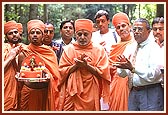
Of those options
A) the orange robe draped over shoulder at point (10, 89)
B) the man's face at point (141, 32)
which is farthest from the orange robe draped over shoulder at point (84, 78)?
the orange robe draped over shoulder at point (10, 89)

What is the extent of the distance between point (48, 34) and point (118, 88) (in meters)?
1.15

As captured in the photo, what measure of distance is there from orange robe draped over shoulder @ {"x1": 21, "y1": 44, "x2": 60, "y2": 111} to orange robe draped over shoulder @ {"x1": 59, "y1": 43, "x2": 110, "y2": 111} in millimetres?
120

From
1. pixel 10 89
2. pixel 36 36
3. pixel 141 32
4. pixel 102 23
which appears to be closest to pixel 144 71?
pixel 141 32

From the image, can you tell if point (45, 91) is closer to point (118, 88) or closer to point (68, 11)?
point (118, 88)

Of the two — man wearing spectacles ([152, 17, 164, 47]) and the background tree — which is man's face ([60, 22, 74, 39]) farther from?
man wearing spectacles ([152, 17, 164, 47])

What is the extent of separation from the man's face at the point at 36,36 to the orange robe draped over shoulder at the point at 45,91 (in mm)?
68

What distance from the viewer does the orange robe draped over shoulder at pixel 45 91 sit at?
8.44 meters

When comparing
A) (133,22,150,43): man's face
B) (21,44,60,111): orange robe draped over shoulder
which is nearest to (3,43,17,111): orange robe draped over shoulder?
(21,44,60,111): orange robe draped over shoulder

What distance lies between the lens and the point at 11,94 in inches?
336

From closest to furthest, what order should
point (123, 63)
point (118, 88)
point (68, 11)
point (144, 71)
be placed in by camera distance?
point (144, 71)
point (123, 63)
point (68, 11)
point (118, 88)

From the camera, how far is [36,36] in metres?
8.35

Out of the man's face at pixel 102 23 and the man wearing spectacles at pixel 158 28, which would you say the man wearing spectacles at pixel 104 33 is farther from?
the man wearing spectacles at pixel 158 28

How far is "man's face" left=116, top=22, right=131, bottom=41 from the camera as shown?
332 inches

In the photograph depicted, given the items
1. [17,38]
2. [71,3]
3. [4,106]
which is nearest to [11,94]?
[4,106]
